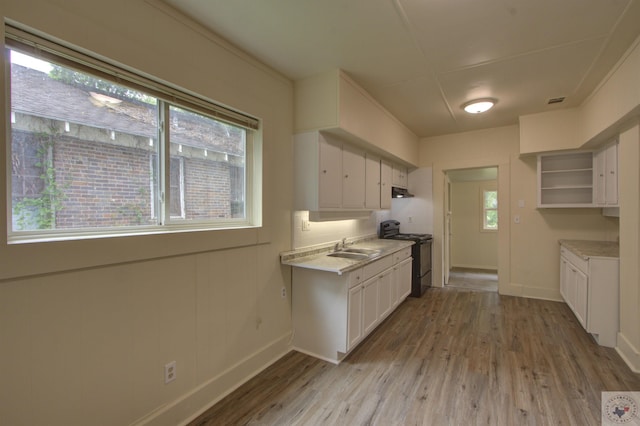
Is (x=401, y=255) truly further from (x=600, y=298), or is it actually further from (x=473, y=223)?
(x=473, y=223)

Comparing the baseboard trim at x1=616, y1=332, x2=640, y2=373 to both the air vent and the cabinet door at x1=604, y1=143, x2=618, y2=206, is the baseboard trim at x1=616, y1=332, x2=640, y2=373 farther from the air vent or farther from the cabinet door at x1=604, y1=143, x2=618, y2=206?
the air vent

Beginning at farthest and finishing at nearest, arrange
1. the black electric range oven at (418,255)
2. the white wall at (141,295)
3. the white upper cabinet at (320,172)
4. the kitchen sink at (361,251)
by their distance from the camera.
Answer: the black electric range oven at (418,255)
the kitchen sink at (361,251)
the white upper cabinet at (320,172)
the white wall at (141,295)

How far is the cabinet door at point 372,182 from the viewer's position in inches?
146

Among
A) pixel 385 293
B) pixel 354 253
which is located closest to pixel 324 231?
pixel 354 253

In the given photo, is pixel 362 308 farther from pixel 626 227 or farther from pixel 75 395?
pixel 626 227

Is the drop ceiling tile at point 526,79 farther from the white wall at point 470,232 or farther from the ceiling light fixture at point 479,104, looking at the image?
the white wall at point 470,232

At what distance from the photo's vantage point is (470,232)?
6.90 meters

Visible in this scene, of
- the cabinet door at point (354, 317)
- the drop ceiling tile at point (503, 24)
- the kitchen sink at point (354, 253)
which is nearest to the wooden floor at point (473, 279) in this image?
the kitchen sink at point (354, 253)

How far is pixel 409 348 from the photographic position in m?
2.95

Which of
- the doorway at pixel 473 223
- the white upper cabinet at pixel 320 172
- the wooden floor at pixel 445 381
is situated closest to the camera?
the wooden floor at pixel 445 381

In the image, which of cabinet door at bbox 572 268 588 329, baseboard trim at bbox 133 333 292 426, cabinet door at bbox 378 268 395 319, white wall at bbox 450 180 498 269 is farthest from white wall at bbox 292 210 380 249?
white wall at bbox 450 180 498 269

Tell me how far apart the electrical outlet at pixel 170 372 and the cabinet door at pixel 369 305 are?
167 cm

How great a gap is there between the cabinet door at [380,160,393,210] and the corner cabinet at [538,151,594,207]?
7.00ft

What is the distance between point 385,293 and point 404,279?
0.78 metres
